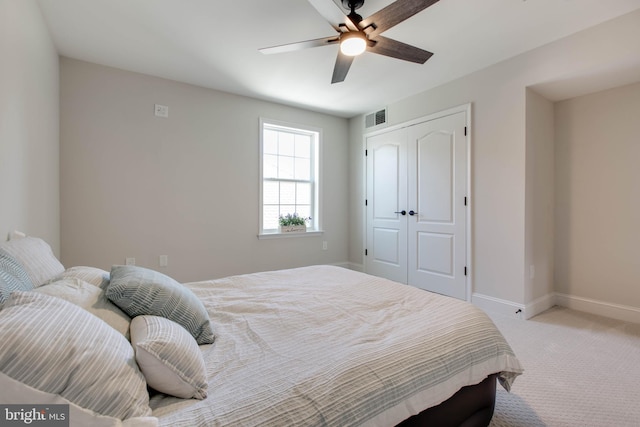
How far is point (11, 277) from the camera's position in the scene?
981mm

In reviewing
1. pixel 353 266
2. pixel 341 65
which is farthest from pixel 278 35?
pixel 353 266

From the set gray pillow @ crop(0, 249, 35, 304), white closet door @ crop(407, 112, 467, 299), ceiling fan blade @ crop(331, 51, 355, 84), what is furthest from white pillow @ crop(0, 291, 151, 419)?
white closet door @ crop(407, 112, 467, 299)

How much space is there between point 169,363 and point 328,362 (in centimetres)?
49

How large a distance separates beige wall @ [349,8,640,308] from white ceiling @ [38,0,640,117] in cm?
14

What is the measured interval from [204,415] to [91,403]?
256 millimetres

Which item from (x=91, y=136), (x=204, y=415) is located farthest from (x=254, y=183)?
(x=204, y=415)

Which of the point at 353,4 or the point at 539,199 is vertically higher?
the point at 353,4

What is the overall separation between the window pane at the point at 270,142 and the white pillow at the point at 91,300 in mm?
3244

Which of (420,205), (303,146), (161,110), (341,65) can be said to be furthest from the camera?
(303,146)

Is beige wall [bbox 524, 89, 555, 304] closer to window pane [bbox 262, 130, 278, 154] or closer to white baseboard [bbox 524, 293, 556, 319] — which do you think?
white baseboard [bbox 524, 293, 556, 319]

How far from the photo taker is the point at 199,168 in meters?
3.54

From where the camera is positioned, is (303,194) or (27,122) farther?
(303,194)

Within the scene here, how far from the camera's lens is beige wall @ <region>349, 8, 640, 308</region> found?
2529mm

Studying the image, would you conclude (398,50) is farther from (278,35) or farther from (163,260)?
(163,260)
